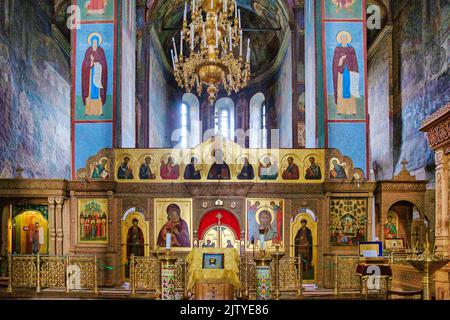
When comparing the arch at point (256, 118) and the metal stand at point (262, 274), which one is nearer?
the metal stand at point (262, 274)

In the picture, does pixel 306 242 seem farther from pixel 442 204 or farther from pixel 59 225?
pixel 59 225

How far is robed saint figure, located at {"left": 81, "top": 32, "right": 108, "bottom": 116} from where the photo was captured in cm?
1594

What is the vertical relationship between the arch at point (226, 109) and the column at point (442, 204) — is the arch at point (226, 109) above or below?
above

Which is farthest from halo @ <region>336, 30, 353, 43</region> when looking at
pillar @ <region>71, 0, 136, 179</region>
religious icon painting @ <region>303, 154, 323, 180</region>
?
pillar @ <region>71, 0, 136, 179</region>

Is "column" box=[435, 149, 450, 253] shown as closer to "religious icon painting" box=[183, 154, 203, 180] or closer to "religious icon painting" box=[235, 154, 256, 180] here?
"religious icon painting" box=[235, 154, 256, 180]

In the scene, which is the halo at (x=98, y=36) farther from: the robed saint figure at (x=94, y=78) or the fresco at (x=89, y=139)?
the fresco at (x=89, y=139)

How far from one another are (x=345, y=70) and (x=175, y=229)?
21.0ft

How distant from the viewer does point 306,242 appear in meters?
14.2

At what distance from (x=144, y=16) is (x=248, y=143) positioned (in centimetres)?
1124

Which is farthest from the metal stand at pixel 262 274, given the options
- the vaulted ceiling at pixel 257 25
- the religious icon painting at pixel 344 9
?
the vaulted ceiling at pixel 257 25

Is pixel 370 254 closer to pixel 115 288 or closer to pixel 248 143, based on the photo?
pixel 115 288

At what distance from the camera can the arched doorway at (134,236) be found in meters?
14.2

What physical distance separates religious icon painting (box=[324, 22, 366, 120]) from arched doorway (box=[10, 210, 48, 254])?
26.3 ft

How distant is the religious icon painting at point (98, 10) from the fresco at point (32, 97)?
197cm
